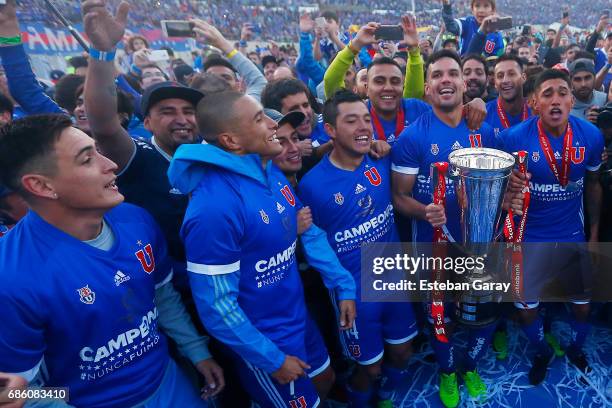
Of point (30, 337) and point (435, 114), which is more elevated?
point (435, 114)

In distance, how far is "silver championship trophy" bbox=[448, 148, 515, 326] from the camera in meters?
2.19

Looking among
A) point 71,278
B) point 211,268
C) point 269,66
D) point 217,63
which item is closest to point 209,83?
point 217,63

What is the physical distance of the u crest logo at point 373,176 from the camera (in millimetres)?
2637

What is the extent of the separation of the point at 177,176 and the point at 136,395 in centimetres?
99

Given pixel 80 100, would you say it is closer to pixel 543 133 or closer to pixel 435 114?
pixel 435 114

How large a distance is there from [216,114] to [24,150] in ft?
2.71

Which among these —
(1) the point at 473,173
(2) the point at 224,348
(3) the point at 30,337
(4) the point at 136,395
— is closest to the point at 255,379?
(2) the point at 224,348

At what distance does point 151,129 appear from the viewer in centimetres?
242

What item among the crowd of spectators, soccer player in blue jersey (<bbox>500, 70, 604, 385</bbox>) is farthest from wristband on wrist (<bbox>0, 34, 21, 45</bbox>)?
the crowd of spectators

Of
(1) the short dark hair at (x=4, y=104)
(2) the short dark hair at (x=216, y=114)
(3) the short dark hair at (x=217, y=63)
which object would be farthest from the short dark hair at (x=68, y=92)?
(2) the short dark hair at (x=216, y=114)

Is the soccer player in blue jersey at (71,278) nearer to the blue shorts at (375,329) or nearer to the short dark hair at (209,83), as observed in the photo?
the blue shorts at (375,329)

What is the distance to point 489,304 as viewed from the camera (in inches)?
106

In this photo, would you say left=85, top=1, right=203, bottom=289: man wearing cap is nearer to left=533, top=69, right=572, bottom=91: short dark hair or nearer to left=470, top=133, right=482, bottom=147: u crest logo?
left=470, top=133, right=482, bottom=147: u crest logo

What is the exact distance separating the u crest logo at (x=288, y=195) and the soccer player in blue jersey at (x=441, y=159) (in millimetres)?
869
